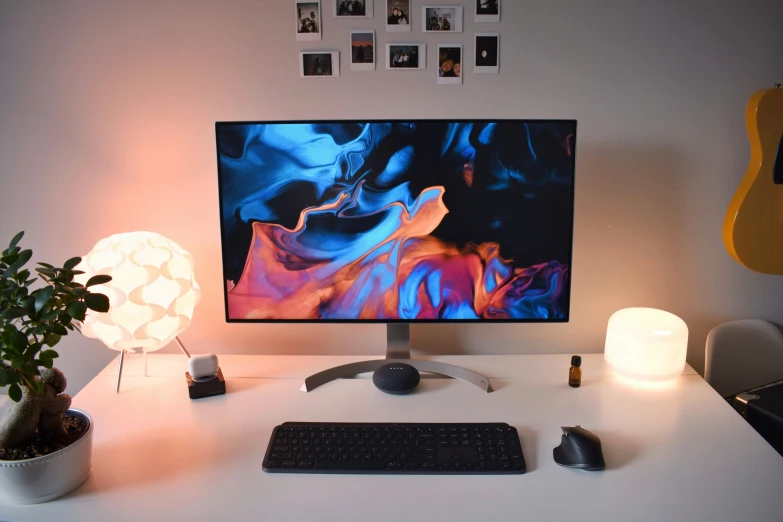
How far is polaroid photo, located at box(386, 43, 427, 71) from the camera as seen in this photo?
1.58 meters

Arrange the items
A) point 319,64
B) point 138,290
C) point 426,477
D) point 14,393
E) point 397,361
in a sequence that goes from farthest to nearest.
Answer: point 319,64
point 397,361
point 138,290
point 426,477
point 14,393

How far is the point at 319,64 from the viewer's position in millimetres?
1592

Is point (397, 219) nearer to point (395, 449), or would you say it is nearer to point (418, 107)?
point (418, 107)

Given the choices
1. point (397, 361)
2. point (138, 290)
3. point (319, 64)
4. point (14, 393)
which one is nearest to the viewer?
point (14, 393)

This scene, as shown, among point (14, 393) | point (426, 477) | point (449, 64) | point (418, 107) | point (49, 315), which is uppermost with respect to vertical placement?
point (449, 64)

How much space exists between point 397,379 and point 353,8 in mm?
1008

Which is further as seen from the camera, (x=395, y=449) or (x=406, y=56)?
(x=406, y=56)

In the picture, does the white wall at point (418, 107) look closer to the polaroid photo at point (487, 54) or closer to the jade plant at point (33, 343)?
the polaroid photo at point (487, 54)

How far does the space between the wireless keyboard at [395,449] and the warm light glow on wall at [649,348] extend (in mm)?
444

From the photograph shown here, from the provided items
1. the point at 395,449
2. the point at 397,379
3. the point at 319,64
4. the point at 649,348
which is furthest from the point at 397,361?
the point at 319,64

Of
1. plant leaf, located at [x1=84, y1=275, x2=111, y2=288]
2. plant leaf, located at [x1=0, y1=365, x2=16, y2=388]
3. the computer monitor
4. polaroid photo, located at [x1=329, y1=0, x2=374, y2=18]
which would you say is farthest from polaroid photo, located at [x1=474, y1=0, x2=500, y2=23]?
plant leaf, located at [x1=0, y1=365, x2=16, y2=388]

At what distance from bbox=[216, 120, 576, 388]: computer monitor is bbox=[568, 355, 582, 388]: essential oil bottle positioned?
11 cm

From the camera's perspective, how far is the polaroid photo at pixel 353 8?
1.55m

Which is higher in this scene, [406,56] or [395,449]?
[406,56]
